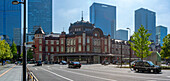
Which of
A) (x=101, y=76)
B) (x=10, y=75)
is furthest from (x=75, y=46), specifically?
(x=101, y=76)

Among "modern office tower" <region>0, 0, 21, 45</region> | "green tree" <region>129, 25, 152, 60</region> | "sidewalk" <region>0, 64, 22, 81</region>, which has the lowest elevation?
"sidewalk" <region>0, 64, 22, 81</region>

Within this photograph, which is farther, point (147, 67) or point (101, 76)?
point (147, 67)

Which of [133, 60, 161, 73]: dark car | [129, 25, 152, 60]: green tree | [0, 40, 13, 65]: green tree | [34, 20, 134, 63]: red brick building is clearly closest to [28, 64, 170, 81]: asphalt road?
[133, 60, 161, 73]: dark car

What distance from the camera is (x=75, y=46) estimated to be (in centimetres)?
8712

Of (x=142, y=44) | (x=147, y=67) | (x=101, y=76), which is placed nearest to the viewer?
(x=101, y=76)

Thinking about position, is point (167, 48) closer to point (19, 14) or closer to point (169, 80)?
point (169, 80)

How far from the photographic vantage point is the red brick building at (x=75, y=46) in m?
84.4

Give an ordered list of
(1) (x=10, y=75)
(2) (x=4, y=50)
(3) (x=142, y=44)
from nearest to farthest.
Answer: (1) (x=10, y=75) < (3) (x=142, y=44) < (2) (x=4, y=50)

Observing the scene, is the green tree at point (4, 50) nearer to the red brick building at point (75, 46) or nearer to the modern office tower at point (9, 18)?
the red brick building at point (75, 46)

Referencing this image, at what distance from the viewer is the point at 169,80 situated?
1750 centimetres

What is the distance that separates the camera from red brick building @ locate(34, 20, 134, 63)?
277ft

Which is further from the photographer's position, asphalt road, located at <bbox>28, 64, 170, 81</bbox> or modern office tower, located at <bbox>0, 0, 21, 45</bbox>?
modern office tower, located at <bbox>0, 0, 21, 45</bbox>

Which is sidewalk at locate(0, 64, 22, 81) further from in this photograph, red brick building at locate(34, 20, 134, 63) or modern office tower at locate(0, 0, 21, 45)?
modern office tower at locate(0, 0, 21, 45)

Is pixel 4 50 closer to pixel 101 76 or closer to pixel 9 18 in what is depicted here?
pixel 101 76
